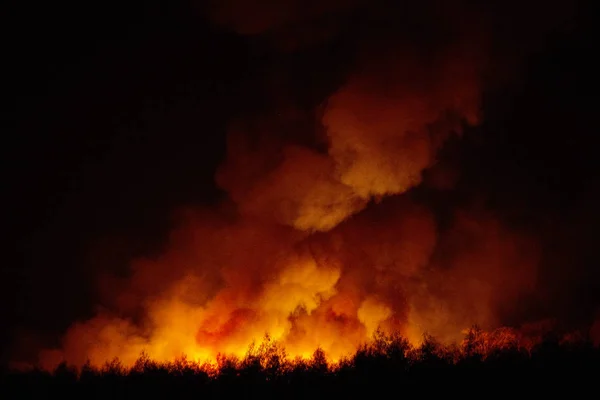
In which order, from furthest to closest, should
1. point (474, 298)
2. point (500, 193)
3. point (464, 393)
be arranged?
point (500, 193)
point (474, 298)
point (464, 393)

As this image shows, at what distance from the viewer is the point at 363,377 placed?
14.6 m

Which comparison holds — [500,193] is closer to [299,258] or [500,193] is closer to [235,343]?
[299,258]

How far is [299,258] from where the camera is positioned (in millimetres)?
25469

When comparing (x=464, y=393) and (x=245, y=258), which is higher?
(x=245, y=258)

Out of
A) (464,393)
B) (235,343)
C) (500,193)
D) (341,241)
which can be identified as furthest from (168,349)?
(500,193)

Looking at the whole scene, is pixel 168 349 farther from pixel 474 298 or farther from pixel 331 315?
pixel 474 298

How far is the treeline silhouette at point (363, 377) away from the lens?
530 inches

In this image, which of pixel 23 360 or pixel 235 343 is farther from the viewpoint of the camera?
pixel 23 360

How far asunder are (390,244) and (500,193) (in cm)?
613

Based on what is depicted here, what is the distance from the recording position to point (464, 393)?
13.2 meters

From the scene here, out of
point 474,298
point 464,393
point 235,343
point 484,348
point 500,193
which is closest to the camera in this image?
point 464,393

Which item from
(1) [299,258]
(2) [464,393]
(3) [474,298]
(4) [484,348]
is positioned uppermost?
(1) [299,258]

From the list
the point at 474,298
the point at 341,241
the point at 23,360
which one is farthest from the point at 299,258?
the point at 23,360

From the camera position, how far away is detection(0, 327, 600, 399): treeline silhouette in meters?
13.5
